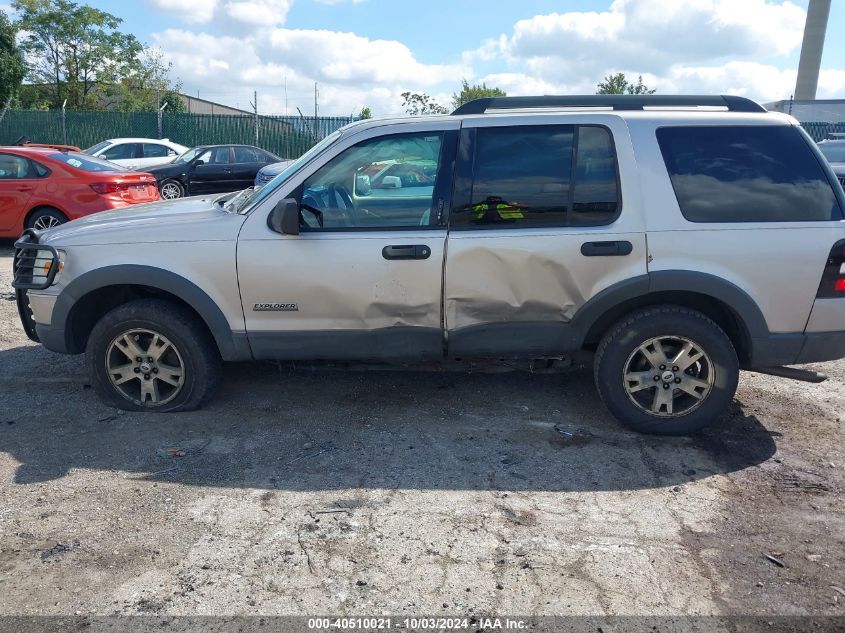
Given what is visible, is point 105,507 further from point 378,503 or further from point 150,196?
point 150,196

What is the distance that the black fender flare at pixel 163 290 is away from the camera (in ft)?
14.9

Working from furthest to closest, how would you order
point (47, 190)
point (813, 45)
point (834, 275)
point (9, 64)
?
point (813, 45) < point (9, 64) < point (47, 190) < point (834, 275)

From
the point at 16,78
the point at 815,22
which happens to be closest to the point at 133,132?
the point at 16,78

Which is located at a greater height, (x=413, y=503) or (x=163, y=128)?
(x=163, y=128)

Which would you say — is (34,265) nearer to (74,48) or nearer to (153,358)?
(153,358)

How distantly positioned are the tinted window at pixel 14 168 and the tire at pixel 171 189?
20.2ft

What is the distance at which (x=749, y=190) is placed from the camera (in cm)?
436

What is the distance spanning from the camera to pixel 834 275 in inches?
169

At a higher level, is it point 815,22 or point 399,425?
point 815,22

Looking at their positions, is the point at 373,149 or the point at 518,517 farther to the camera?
the point at 373,149

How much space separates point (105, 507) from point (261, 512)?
0.80 metres

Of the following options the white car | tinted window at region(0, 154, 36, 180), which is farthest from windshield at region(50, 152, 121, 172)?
the white car

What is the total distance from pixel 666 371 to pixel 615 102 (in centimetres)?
170

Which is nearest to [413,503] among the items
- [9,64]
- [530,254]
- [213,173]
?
[530,254]
